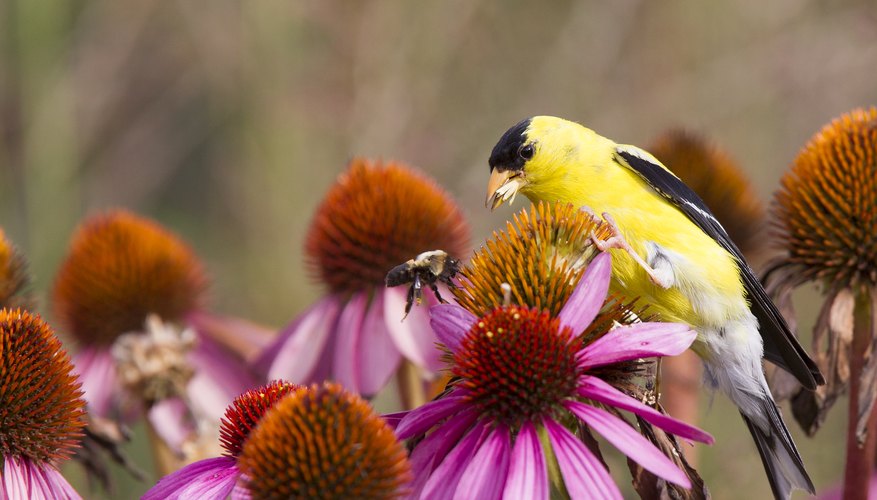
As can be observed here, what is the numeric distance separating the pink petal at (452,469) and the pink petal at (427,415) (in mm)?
62

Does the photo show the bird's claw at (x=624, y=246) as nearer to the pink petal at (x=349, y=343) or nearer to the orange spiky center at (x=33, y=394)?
the pink petal at (x=349, y=343)

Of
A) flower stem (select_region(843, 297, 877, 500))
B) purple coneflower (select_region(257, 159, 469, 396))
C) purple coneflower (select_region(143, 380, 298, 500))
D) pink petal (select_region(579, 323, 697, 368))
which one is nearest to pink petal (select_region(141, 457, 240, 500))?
purple coneflower (select_region(143, 380, 298, 500))

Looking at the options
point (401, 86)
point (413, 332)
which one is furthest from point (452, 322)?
point (401, 86)

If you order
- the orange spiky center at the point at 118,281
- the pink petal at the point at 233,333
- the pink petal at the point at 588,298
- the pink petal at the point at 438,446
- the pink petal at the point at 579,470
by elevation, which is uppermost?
the orange spiky center at the point at 118,281

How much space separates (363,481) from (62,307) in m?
2.58

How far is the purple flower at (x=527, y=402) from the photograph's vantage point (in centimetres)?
171

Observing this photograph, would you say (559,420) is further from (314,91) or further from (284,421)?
(314,91)

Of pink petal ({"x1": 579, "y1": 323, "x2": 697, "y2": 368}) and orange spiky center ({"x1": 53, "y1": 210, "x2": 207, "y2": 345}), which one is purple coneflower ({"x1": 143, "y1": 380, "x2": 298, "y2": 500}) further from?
orange spiky center ({"x1": 53, "y1": 210, "x2": 207, "y2": 345})

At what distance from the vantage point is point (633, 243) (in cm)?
260

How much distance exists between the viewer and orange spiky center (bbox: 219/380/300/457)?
73.9 inches

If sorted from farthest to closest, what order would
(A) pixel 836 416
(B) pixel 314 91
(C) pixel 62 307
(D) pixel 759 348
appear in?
(B) pixel 314 91 → (A) pixel 836 416 → (C) pixel 62 307 → (D) pixel 759 348

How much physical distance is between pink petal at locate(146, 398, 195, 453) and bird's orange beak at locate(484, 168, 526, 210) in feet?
4.20

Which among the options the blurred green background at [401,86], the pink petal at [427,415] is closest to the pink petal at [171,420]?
the pink petal at [427,415]

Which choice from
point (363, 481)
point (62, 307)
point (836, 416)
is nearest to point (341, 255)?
point (62, 307)
